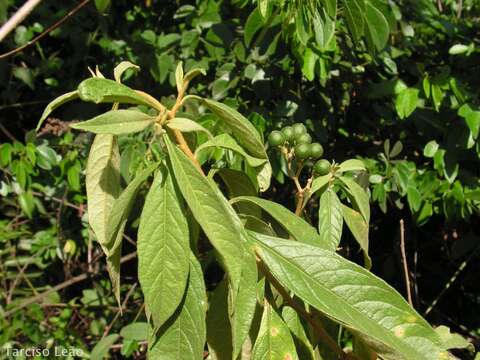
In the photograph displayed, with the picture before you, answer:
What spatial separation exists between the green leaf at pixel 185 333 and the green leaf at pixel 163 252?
0.03m

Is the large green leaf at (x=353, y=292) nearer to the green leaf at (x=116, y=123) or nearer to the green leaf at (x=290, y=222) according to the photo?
the green leaf at (x=290, y=222)

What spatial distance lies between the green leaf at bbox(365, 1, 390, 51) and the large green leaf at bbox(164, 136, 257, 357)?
0.84 metres

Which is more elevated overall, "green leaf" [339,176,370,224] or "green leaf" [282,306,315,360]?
"green leaf" [339,176,370,224]

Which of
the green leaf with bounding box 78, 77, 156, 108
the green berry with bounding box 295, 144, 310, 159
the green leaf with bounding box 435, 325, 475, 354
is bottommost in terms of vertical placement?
the green leaf with bounding box 435, 325, 475, 354

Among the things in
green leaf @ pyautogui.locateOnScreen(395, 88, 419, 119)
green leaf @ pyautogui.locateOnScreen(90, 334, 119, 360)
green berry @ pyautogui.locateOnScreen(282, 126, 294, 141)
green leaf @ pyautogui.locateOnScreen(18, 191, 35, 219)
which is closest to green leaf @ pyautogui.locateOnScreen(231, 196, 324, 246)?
green berry @ pyautogui.locateOnScreen(282, 126, 294, 141)

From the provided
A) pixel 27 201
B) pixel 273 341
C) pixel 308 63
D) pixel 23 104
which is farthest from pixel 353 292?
pixel 23 104

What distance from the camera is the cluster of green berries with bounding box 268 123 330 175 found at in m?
0.93

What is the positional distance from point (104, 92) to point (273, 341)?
0.36 metres

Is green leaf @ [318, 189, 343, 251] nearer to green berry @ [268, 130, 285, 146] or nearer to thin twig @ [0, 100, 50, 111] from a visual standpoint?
green berry @ [268, 130, 285, 146]

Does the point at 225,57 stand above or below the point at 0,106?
above

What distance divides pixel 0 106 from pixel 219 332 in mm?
2104

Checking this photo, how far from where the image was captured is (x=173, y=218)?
24.5 inches

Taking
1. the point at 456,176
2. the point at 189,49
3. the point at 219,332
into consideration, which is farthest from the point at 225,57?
the point at 219,332

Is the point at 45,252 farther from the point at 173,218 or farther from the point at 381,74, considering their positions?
the point at 173,218
